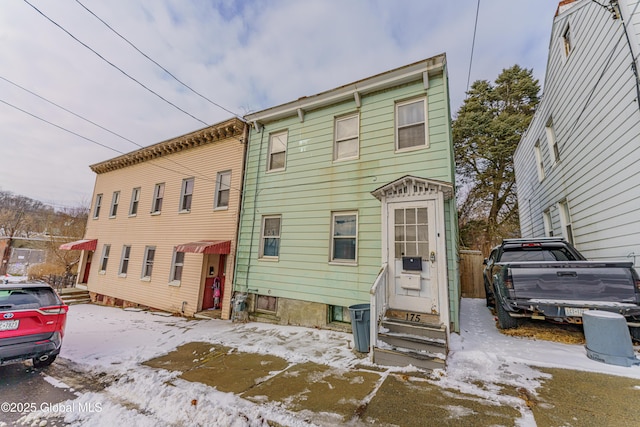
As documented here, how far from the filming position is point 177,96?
7441 millimetres

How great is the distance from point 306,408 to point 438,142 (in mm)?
5920

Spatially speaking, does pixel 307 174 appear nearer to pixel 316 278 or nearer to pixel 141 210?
pixel 316 278

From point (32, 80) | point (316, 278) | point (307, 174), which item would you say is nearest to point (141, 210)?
point (32, 80)

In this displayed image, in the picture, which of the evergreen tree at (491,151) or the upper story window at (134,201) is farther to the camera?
the evergreen tree at (491,151)

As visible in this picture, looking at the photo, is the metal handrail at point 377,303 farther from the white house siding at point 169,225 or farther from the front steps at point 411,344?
the white house siding at point 169,225

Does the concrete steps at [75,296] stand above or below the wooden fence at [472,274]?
below

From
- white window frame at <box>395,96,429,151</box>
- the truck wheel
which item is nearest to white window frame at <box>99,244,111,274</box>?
white window frame at <box>395,96,429,151</box>

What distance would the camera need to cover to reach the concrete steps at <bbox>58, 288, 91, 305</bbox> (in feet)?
43.5

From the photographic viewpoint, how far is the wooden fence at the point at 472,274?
1025 cm

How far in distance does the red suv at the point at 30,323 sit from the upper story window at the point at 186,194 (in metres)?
6.13

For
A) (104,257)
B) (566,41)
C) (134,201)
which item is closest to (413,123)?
(566,41)

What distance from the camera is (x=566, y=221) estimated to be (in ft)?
25.5

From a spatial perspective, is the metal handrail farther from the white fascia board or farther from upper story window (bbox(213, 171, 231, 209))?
upper story window (bbox(213, 171, 231, 209))

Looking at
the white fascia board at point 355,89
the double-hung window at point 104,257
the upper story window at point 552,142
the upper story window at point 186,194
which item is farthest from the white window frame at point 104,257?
the upper story window at point 552,142
